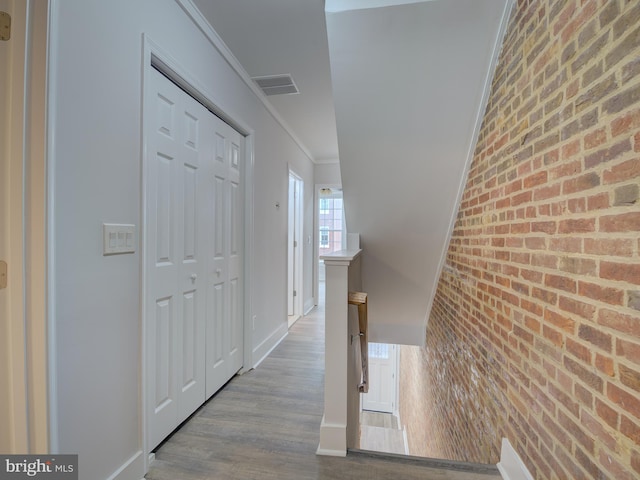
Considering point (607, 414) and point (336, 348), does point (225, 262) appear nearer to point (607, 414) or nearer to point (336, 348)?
point (336, 348)

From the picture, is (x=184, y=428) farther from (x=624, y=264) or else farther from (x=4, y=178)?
(x=624, y=264)

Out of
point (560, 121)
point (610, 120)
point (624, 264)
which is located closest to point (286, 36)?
point (560, 121)

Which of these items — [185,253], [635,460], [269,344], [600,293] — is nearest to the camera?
[635,460]

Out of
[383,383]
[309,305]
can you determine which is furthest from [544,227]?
[383,383]

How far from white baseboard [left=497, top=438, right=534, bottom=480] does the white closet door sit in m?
1.73

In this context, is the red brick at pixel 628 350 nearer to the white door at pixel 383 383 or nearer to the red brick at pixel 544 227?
the red brick at pixel 544 227

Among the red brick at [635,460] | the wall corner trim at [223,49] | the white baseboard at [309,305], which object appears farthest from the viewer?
the white baseboard at [309,305]

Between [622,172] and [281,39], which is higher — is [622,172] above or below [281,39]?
below

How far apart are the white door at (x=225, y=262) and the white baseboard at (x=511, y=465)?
1778mm

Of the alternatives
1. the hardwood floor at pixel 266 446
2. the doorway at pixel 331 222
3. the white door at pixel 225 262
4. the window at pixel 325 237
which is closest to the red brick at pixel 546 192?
the hardwood floor at pixel 266 446

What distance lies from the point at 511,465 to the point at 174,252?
201cm

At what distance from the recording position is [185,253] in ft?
5.94

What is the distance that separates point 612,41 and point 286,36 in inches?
70.2

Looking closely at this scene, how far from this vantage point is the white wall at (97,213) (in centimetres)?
107
